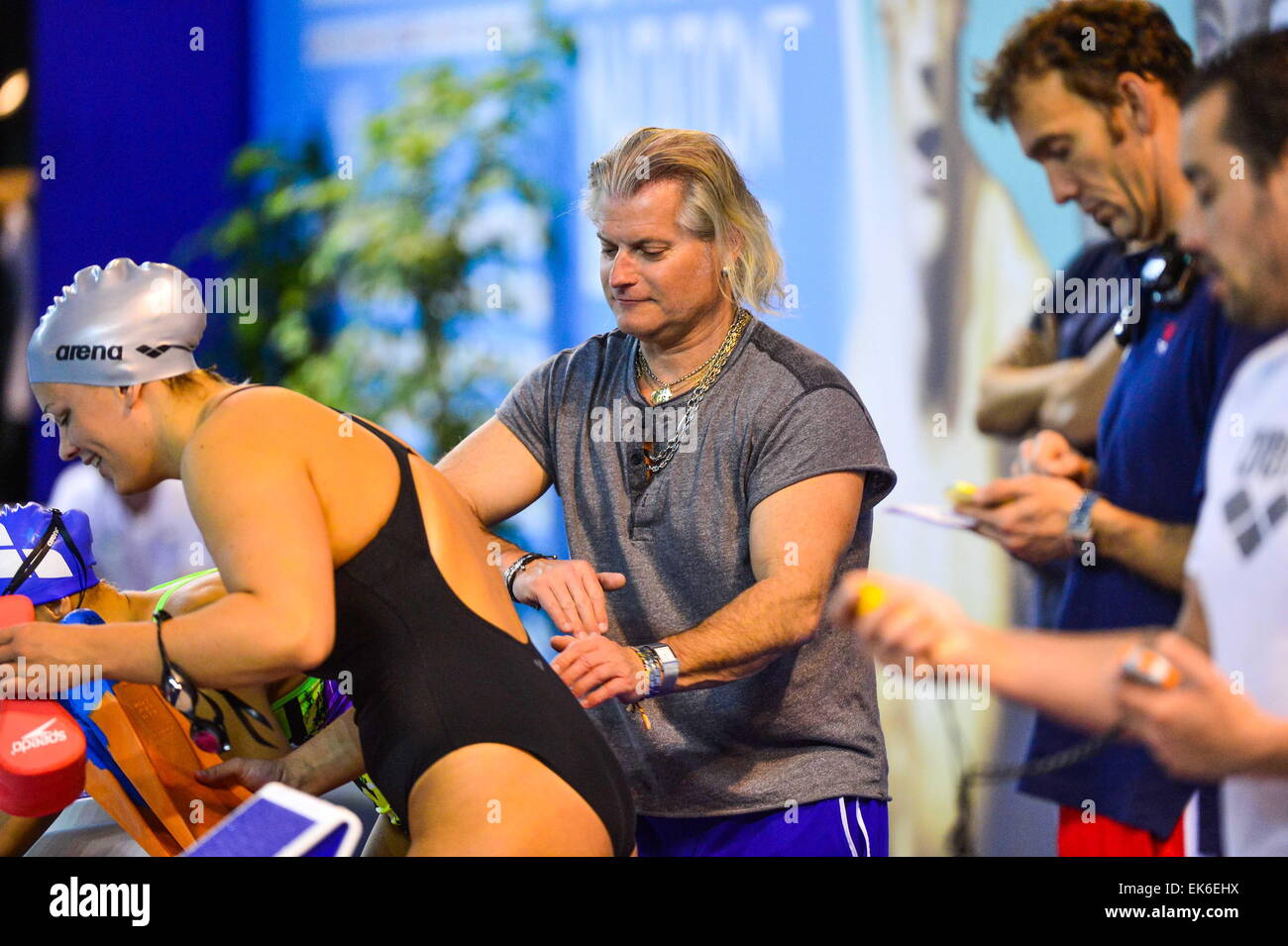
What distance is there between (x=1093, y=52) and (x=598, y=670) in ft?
4.33

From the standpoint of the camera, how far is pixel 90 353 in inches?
69.3

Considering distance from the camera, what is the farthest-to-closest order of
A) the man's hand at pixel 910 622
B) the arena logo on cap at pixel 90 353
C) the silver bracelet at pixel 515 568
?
1. the silver bracelet at pixel 515 568
2. the arena logo on cap at pixel 90 353
3. the man's hand at pixel 910 622

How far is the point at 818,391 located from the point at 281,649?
996 millimetres

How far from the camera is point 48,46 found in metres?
4.33

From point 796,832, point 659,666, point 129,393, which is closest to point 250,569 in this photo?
point 129,393

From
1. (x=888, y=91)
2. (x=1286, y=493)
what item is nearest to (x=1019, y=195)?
(x=888, y=91)

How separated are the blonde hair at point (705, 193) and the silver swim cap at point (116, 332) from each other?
75 centimetres

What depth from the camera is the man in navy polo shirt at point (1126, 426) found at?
2031 mm

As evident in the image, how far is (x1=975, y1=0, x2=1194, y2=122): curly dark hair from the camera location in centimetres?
215

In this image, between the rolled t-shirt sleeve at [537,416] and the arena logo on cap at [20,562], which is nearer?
the arena logo on cap at [20,562]

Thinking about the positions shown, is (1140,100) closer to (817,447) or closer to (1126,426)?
(1126,426)

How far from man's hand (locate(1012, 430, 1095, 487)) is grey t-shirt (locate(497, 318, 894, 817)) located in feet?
0.84

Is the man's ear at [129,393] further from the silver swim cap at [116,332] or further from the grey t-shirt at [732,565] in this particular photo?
the grey t-shirt at [732,565]

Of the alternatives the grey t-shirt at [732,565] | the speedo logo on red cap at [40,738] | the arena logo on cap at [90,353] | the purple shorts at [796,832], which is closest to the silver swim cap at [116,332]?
the arena logo on cap at [90,353]
